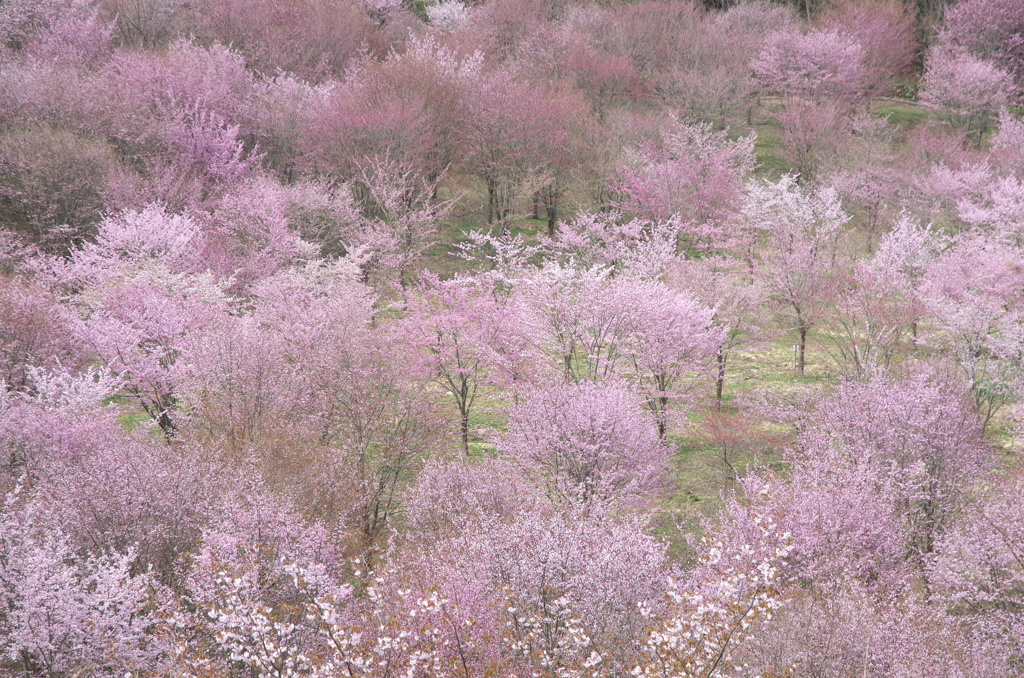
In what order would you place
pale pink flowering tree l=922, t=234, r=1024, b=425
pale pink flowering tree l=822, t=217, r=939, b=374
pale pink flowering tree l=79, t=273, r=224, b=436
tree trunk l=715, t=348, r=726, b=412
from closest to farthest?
pale pink flowering tree l=79, t=273, r=224, b=436 → pale pink flowering tree l=922, t=234, r=1024, b=425 → pale pink flowering tree l=822, t=217, r=939, b=374 → tree trunk l=715, t=348, r=726, b=412

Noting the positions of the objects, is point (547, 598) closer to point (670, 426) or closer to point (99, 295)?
point (670, 426)

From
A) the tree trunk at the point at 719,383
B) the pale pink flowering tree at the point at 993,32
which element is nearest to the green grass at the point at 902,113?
the pale pink flowering tree at the point at 993,32

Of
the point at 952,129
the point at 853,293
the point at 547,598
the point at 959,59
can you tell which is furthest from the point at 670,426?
the point at 959,59

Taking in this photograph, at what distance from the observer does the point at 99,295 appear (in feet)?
83.9

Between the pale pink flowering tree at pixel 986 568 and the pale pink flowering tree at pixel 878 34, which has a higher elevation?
the pale pink flowering tree at pixel 878 34

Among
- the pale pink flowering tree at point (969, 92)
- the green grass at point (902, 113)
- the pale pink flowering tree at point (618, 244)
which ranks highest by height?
the pale pink flowering tree at point (969, 92)

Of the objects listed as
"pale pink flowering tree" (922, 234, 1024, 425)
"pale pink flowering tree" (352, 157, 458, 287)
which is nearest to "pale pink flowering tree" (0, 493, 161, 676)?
"pale pink flowering tree" (352, 157, 458, 287)

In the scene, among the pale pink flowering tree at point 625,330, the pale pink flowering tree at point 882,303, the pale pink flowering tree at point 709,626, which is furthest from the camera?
the pale pink flowering tree at point 882,303

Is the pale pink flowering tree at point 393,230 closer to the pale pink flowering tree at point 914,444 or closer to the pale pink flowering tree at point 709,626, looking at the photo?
the pale pink flowering tree at point 914,444

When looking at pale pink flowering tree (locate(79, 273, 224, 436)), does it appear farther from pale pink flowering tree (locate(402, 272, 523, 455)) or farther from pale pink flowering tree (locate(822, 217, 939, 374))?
pale pink flowering tree (locate(822, 217, 939, 374))

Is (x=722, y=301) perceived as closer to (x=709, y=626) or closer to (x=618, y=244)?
(x=618, y=244)

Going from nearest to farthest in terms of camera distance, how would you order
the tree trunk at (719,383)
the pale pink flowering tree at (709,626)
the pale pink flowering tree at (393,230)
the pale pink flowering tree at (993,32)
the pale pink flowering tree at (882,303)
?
the pale pink flowering tree at (709,626) < the pale pink flowering tree at (882,303) < the tree trunk at (719,383) < the pale pink flowering tree at (393,230) < the pale pink flowering tree at (993,32)

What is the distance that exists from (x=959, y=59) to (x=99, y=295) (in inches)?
2350

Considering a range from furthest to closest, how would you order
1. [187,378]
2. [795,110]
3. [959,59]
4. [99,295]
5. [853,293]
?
[959,59], [795,110], [853,293], [99,295], [187,378]
